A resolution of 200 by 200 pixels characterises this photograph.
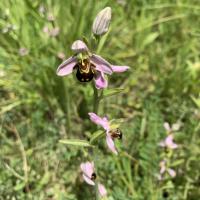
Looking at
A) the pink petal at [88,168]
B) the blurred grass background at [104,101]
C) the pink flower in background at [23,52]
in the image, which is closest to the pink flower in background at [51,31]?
the blurred grass background at [104,101]

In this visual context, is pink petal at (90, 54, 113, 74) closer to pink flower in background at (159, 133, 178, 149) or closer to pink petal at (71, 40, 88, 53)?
pink petal at (71, 40, 88, 53)

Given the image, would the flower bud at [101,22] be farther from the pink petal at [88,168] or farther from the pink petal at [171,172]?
the pink petal at [171,172]

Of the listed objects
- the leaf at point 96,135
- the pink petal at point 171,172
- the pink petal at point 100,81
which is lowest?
the pink petal at point 171,172

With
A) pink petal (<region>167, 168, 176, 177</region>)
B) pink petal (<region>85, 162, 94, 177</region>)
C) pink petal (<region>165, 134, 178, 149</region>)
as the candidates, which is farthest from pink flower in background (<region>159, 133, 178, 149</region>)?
pink petal (<region>85, 162, 94, 177</region>)

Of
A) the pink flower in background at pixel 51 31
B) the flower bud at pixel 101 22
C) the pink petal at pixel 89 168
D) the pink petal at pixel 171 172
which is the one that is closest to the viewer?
the flower bud at pixel 101 22

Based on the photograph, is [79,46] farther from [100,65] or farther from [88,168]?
[88,168]

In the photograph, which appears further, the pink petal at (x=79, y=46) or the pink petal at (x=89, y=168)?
the pink petal at (x=89, y=168)
